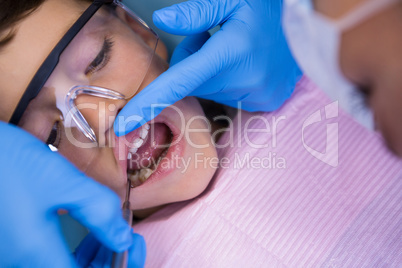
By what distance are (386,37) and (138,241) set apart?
2.66ft

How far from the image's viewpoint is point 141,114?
0.96 meters

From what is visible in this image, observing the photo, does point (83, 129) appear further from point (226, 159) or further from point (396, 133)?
point (396, 133)

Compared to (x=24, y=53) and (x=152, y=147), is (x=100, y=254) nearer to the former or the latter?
(x=152, y=147)

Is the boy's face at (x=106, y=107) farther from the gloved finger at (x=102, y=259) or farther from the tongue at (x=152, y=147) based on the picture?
the gloved finger at (x=102, y=259)

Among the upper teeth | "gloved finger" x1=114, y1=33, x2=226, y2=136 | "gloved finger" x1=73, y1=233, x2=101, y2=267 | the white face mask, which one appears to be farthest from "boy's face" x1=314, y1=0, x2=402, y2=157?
"gloved finger" x1=73, y1=233, x2=101, y2=267

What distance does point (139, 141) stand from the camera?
1.13 metres

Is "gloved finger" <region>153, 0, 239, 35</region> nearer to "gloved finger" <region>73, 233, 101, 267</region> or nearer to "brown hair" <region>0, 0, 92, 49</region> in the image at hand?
"brown hair" <region>0, 0, 92, 49</region>

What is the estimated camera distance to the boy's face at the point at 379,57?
1.62 ft

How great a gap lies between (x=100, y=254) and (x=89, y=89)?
495mm

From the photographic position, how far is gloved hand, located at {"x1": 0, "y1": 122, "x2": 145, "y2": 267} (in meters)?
0.76

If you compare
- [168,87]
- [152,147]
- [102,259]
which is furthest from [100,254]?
[168,87]

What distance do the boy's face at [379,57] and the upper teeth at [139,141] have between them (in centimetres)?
71

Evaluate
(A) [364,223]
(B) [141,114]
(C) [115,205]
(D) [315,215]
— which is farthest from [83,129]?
(A) [364,223]

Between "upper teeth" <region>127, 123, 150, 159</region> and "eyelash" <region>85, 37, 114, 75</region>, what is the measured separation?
0.81 ft
